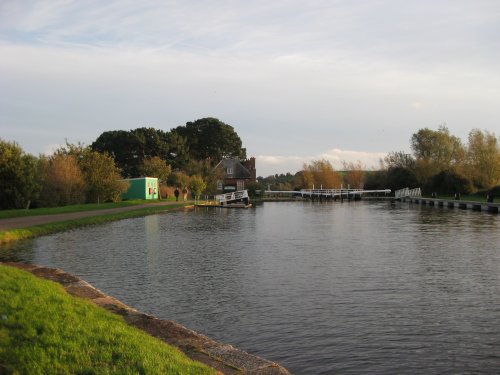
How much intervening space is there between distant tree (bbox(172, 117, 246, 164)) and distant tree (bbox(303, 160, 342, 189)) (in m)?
19.4

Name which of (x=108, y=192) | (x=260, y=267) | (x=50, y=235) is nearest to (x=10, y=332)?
(x=260, y=267)

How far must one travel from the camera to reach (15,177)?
1479 inches

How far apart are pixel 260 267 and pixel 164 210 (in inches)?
1234

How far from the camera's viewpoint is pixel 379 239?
24516mm

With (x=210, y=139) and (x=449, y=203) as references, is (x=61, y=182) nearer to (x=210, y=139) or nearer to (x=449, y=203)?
(x=449, y=203)

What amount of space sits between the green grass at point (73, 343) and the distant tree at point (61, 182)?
35896 mm

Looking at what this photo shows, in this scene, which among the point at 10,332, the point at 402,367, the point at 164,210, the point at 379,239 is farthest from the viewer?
the point at 164,210

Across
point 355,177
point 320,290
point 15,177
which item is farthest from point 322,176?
point 320,290

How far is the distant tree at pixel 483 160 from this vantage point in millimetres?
63562

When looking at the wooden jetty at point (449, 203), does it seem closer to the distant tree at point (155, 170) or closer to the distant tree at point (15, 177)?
the distant tree at point (155, 170)

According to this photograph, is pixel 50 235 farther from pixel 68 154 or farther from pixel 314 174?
pixel 314 174

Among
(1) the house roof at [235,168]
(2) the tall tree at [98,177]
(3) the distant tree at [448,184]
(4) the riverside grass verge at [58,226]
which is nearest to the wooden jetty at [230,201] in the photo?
(2) the tall tree at [98,177]

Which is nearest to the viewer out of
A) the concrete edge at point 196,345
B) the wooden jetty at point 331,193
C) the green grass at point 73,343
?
the green grass at point 73,343

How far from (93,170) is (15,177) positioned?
11.7 m
